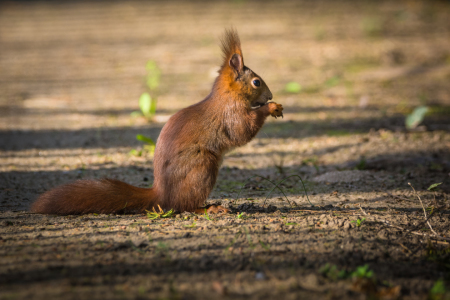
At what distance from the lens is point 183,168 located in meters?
3.20

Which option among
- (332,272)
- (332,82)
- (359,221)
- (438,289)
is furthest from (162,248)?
(332,82)

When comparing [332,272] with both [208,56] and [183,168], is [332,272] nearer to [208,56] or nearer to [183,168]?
[183,168]

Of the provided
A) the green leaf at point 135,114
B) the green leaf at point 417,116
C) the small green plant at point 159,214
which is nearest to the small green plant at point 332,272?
the small green plant at point 159,214

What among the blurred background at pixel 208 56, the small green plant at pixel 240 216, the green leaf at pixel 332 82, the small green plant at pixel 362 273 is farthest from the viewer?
the green leaf at pixel 332 82

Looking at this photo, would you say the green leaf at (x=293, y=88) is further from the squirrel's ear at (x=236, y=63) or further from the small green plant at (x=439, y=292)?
the small green plant at (x=439, y=292)

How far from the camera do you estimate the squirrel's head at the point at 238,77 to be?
3.59 metres

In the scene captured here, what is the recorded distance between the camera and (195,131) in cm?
330

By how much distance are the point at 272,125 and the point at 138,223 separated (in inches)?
145

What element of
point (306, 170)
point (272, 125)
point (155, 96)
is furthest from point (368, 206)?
point (155, 96)

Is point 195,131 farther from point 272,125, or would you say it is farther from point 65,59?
point 65,59

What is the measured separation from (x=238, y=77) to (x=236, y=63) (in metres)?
0.12

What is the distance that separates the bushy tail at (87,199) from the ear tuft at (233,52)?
52.3 inches

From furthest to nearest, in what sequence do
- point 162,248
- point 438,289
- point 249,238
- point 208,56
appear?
1. point 208,56
2. point 249,238
3. point 162,248
4. point 438,289


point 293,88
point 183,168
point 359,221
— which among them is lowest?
point 359,221
